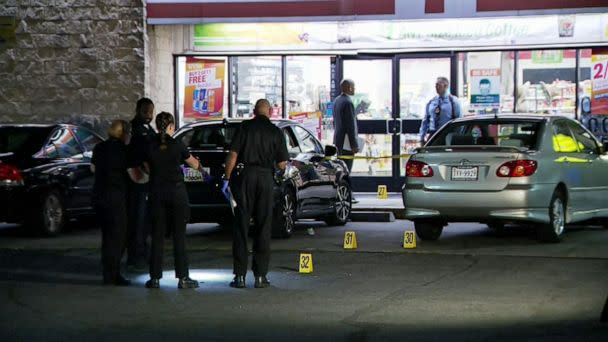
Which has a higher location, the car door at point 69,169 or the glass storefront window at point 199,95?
the glass storefront window at point 199,95

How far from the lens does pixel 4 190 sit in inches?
632

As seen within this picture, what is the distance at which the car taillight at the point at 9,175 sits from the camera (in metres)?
16.1

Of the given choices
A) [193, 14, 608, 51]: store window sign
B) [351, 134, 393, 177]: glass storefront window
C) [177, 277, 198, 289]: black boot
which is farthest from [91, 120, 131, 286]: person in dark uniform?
[351, 134, 393, 177]: glass storefront window

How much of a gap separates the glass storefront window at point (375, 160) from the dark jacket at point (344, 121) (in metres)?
2.12

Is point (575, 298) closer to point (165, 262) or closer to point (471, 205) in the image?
point (471, 205)

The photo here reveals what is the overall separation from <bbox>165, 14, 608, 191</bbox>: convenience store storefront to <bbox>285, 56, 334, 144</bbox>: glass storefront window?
0.7 inches

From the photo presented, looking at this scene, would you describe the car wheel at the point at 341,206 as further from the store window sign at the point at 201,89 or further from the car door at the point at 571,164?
the store window sign at the point at 201,89

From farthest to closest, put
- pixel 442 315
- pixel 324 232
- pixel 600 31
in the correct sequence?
pixel 600 31 < pixel 324 232 < pixel 442 315

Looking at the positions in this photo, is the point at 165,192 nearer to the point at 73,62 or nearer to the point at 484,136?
the point at 484,136

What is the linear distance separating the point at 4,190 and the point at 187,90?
7.24 m

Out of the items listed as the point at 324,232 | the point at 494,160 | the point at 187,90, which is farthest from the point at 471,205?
the point at 187,90

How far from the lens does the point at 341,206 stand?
18234 millimetres

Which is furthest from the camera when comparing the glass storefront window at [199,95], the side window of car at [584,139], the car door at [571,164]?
the glass storefront window at [199,95]

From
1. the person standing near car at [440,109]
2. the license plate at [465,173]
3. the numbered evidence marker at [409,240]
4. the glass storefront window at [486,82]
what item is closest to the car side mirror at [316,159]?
the numbered evidence marker at [409,240]
